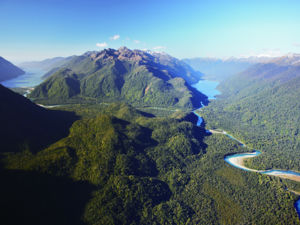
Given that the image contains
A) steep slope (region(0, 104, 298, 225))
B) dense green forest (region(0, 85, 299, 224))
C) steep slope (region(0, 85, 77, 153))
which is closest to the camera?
steep slope (region(0, 104, 298, 225))

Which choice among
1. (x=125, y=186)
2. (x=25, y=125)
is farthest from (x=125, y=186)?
(x=25, y=125)

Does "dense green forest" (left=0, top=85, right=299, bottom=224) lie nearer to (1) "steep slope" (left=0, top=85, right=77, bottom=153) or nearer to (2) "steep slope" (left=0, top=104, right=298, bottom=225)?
(2) "steep slope" (left=0, top=104, right=298, bottom=225)

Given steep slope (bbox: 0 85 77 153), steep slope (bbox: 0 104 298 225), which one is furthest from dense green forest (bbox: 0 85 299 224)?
steep slope (bbox: 0 85 77 153)

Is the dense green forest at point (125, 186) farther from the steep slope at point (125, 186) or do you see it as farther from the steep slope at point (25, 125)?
the steep slope at point (25, 125)

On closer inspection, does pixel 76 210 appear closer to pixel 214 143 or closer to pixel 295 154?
pixel 214 143

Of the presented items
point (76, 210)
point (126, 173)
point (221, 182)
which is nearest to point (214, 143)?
point (221, 182)

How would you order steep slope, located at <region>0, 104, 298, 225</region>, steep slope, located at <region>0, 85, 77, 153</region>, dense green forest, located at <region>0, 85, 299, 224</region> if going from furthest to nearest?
steep slope, located at <region>0, 85, 77, 153</region> → dense green forest, located at <region>0, 85, 299, 224</region> → steep slope, located at <region>0, 104, 298, 225</region>

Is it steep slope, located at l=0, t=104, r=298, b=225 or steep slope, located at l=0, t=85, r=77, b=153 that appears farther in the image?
steep slope, located at l=0, t=85, r=77, b=153
